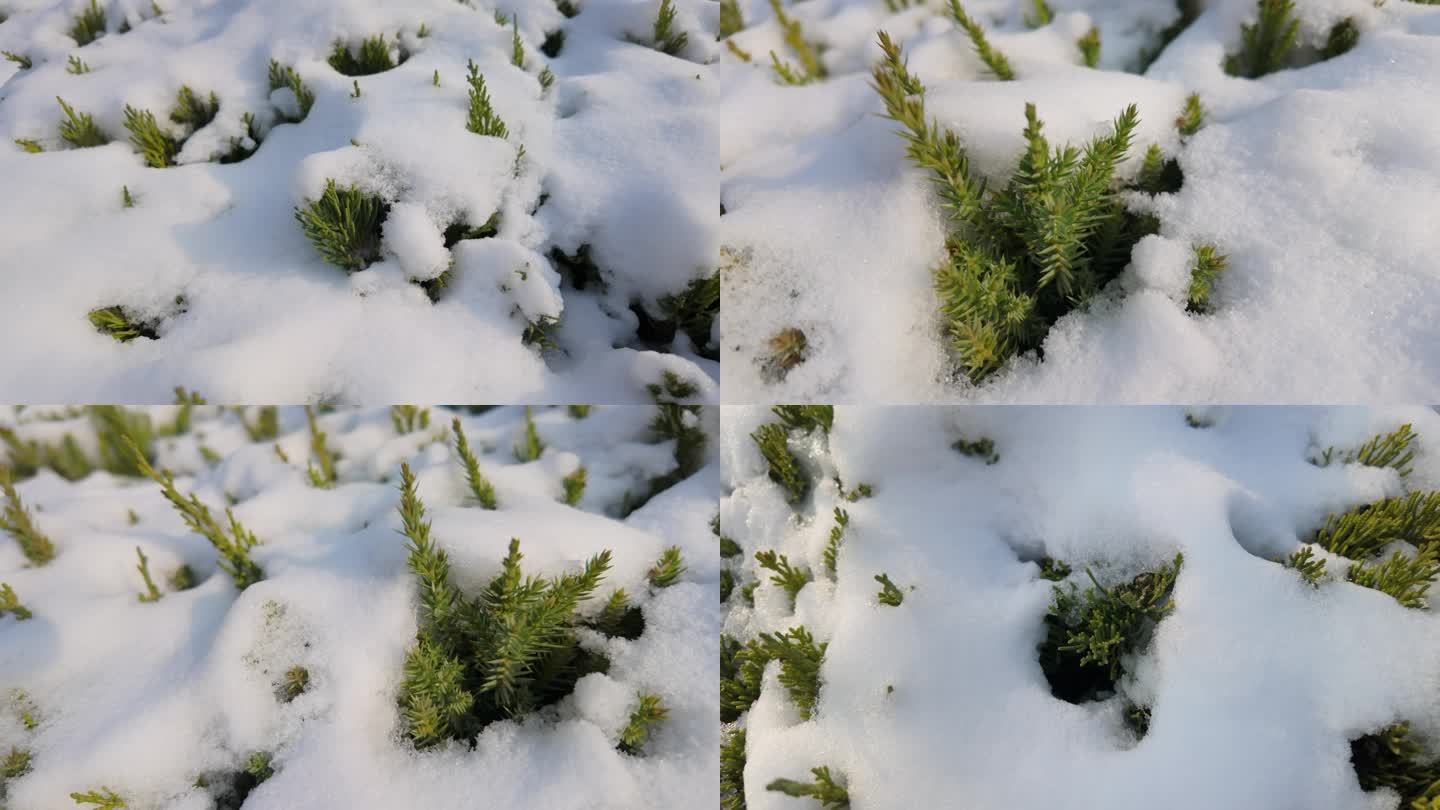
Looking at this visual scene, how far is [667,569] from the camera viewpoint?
198 centimetres

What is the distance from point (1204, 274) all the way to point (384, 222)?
2.33 meters

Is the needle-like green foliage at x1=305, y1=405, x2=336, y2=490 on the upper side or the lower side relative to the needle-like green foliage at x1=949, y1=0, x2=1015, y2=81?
lower

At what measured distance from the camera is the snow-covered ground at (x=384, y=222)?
2.02 m

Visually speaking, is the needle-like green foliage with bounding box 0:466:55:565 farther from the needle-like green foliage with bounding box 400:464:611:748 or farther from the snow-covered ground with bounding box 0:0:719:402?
the needle-like green foliage with bounding box 400:464:611:748

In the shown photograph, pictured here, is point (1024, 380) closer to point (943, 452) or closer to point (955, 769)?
point (943, 452)

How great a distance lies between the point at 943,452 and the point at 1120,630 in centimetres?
63

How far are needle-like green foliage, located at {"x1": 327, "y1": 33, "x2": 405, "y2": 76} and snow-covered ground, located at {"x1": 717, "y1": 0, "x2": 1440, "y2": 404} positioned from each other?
4.41 feet

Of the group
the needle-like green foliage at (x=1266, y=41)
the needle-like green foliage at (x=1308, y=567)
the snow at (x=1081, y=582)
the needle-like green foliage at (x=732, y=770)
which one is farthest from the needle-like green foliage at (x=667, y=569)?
the needle-like green foliage at (x=1266, y=41)

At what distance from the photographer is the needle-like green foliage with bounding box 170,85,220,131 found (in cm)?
251

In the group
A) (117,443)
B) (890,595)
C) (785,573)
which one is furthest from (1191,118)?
(117,443)

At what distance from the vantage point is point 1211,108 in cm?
220

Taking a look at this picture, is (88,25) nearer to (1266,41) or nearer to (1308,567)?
(1266,41)

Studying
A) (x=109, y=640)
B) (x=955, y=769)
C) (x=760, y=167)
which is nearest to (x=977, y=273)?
(x=760, y=167)

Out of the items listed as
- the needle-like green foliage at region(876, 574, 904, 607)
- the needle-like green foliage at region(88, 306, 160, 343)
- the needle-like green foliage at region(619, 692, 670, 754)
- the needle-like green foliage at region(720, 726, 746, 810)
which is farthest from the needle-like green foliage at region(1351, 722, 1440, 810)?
the needle-like green foliage at region(88, 306, 160, 343)
